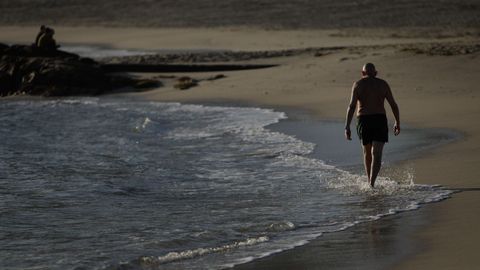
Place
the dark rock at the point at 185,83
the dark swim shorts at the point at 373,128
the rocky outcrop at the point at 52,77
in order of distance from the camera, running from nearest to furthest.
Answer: the dark swim shorts at the point at 373,128 < the dark rock at the point at 185,83 < the rocky outcrop at the point at 52,77

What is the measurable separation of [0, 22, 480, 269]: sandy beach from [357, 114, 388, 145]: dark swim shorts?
655 millimetres

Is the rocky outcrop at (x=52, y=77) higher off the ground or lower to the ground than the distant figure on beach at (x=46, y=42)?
lower

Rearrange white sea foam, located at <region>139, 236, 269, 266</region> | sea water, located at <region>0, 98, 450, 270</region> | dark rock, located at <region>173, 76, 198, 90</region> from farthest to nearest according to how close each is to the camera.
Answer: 1. dark rock, located at <region>173, 76, 198, 90</region>
2. sea water, located at <region>0, 98, 450, 270</region>
3. white sea foam, located at <region>139, 236, 269, 266</region>

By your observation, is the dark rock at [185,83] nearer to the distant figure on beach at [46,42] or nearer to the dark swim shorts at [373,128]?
the distant figure on beach at [46,42]

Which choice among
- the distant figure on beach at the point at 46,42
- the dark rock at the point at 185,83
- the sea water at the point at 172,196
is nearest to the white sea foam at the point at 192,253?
the sea water at the point at 172,196

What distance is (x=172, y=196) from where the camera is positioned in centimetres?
1180

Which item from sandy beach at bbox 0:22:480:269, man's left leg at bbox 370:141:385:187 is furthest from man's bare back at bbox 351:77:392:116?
sandy beach at bbox 0:22:480:269

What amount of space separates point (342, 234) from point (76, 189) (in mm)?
4034

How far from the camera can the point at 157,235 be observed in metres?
9.58

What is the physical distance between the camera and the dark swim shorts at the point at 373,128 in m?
11.7

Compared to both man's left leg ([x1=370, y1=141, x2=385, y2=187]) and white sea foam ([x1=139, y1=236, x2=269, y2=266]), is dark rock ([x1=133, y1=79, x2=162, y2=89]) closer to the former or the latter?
man's left leg ([x1=370, y1=141, x2=385, y2=187])

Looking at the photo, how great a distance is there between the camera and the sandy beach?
356 inches

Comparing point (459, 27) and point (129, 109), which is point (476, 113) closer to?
point (129, 109)

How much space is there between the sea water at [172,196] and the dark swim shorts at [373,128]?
50cm
